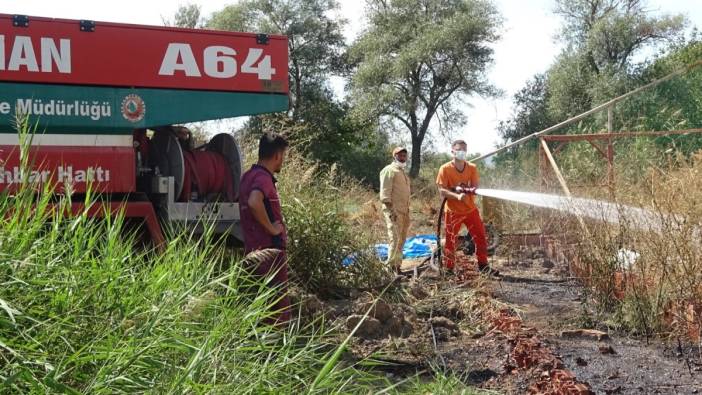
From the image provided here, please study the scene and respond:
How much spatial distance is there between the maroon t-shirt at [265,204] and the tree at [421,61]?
34.5 meters

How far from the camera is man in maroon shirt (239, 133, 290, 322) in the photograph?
510 cm

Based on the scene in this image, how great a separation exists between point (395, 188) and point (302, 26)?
112 ft

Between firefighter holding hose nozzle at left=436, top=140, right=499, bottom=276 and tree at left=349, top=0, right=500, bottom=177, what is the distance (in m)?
29.9

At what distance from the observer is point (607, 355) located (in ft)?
18.7

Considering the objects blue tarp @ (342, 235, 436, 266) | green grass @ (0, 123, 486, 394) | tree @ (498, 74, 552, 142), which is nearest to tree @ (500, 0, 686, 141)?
tree @ (498, 74, 552, 142)

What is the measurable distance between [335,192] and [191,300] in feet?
16.4

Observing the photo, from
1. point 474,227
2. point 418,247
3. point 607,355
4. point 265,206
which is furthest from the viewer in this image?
point 418,247

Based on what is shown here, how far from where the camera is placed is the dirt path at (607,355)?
16.2ft

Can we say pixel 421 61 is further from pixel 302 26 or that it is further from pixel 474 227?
pixel 474 227

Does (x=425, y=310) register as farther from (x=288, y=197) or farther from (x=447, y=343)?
(x=288, y=197)

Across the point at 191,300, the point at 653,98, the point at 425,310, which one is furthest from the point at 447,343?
the point at 653,98

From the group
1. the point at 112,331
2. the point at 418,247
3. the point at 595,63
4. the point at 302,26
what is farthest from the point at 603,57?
the point at 112,331

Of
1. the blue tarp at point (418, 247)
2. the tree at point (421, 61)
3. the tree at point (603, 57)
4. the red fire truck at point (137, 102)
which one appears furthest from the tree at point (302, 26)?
the red fire truck at point (137, 102)

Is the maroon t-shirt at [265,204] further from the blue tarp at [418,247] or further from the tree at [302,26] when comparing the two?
the tree at [302,26]
